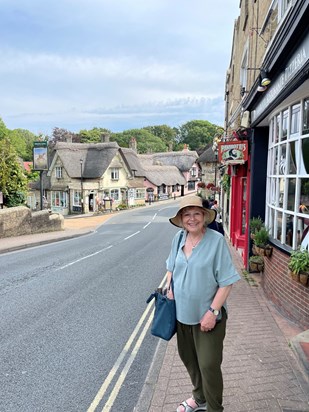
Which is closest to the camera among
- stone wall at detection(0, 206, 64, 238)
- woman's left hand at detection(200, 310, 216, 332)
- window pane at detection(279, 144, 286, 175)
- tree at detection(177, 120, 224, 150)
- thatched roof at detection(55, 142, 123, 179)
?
woman's left hand at detection(200, 310, 216, 332)

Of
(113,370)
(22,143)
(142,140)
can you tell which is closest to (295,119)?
(113,370)

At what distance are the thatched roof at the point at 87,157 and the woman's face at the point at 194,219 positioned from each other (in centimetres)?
4110

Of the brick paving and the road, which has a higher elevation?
the brick paving

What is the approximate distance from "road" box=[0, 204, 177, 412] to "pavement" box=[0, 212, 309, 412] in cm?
29

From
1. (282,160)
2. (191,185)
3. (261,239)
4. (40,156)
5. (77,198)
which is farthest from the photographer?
(191,185)

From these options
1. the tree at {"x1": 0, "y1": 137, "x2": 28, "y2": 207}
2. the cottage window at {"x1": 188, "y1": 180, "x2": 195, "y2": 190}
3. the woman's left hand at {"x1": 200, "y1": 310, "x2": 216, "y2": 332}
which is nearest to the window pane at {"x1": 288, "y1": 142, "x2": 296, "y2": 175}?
the woman's left hand at {"x1": 200, "y1": 310, "x2": 216, "y2": 332}

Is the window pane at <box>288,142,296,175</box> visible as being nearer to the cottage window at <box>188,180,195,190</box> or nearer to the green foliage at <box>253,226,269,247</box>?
the green foliage at <box>253,226,269,247</box>

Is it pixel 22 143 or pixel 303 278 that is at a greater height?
pixel 22 143

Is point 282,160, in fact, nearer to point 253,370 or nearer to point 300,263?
point 300,263

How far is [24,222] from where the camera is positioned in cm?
1870

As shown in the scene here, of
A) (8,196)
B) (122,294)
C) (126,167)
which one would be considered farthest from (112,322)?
(126,167)

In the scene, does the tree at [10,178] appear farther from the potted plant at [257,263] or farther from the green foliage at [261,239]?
the green foliage at [261,239]

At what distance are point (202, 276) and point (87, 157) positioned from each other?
4520 cm

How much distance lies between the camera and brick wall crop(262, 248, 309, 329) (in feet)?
16.5
